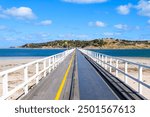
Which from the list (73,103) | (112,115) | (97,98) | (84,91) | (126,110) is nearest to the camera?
(112,115)

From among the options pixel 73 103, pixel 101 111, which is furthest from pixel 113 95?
pixel 101 111

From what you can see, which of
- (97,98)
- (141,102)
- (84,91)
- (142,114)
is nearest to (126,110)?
(142,114)

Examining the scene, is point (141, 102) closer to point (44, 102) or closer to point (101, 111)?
point (101, 111)

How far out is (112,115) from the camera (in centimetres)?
919

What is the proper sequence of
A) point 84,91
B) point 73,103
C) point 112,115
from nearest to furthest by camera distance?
point 112,115 → point 73,103 → point 84,91

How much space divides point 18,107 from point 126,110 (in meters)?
3.37

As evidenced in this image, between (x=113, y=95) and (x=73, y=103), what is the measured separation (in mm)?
2673

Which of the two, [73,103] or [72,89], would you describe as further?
[72,89]

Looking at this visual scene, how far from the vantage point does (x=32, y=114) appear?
9.23 metres

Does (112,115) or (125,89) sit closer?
(112,115)

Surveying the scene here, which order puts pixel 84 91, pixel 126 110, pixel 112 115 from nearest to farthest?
pixel 112 115 < pixel 126 110 < pixel 84 91

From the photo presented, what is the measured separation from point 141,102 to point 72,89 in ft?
13.7

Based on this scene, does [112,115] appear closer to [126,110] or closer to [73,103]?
[126,110]

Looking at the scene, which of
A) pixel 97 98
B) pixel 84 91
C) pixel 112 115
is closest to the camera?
pixel 112 115
